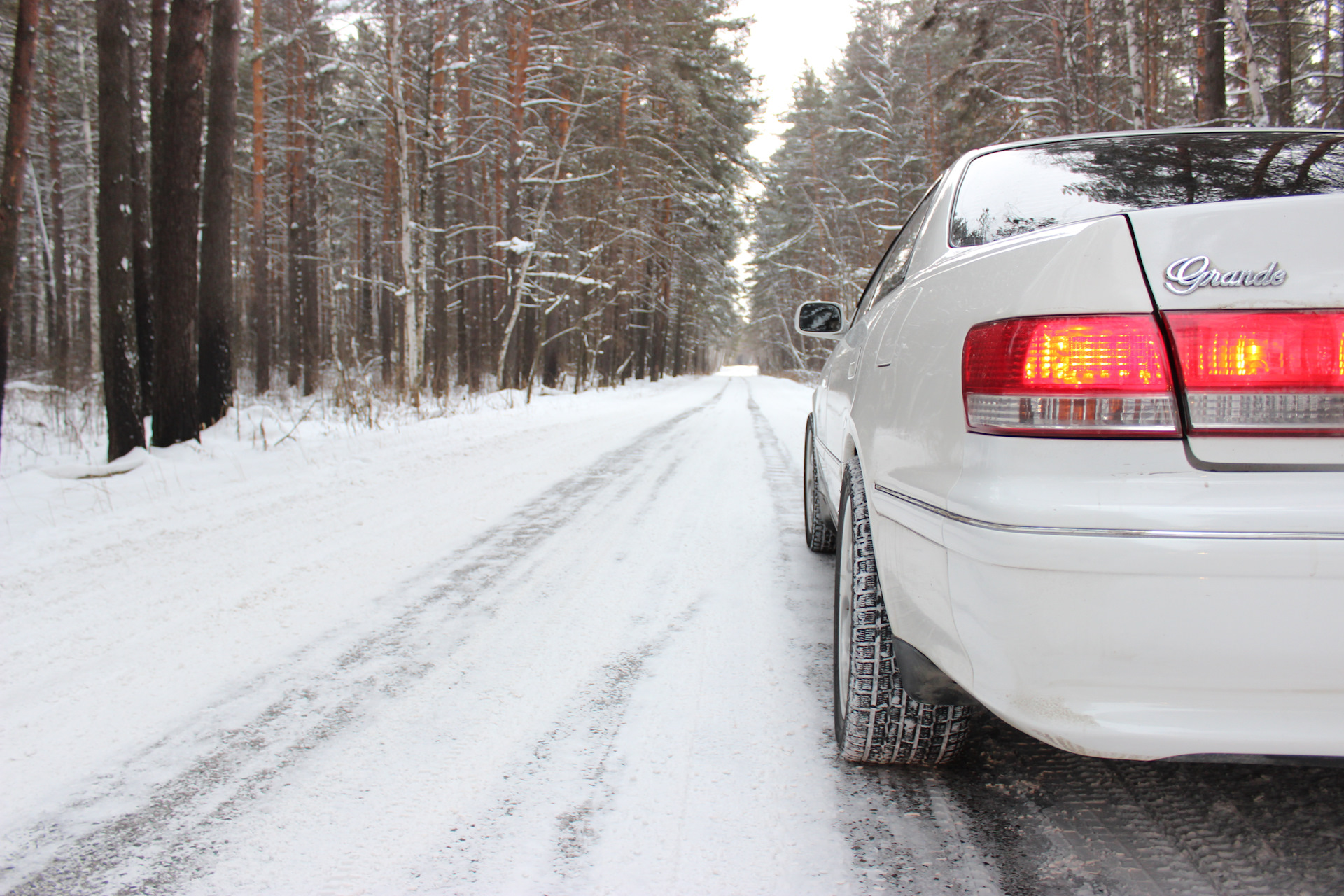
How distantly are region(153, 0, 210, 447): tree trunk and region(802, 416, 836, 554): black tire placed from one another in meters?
7.18

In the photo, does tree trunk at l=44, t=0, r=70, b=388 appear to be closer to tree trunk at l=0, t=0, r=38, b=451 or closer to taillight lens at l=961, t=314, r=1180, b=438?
tree trunk at l=0, t=0, r=38, b=451

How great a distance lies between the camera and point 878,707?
1.92 metres

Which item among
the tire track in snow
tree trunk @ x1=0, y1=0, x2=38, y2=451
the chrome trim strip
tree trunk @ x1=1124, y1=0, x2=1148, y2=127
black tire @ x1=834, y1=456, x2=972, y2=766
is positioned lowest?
the tire track in snow

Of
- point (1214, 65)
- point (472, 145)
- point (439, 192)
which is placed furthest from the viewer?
point (439, 192)

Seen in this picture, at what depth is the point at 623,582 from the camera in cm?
372

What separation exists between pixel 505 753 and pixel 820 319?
9.28 feet

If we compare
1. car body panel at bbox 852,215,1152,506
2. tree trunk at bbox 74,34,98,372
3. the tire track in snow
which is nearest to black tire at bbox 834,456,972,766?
car body panel at bbox 852,215,1152,506

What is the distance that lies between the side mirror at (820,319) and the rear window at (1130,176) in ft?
5.74

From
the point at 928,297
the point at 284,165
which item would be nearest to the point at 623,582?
the point at 928,297

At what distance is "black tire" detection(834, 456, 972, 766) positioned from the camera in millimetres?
1901

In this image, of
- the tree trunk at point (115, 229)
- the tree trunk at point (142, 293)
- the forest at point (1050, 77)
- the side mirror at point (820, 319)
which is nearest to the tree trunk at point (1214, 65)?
the forest at point (1050, 77)

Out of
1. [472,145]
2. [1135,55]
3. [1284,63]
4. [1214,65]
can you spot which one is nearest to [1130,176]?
[1214,65]

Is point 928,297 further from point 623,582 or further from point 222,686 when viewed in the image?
point 222,686

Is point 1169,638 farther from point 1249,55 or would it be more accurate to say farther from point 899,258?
point 1249,55
